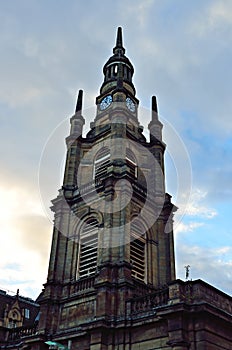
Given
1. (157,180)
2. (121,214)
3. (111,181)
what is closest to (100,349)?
(121,214)

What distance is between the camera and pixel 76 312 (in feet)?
90.6

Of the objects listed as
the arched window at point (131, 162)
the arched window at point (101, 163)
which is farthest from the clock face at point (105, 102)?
the arched window at point (131, 162)

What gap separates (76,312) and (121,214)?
21.9 feet

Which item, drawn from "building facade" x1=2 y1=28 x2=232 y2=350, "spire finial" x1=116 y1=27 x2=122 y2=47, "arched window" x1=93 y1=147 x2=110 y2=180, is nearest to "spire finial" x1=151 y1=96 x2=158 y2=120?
"building facade" x1=2 y1=28 x2=232 y2=350

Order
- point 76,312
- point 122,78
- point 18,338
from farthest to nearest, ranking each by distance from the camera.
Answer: point 122,78 < point 18,338 < point 76,312

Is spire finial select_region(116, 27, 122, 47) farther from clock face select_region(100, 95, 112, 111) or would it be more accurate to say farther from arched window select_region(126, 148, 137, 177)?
arched window select_region(126, 148, 137, 177)

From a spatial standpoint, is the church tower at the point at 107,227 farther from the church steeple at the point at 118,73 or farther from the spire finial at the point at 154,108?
the spire finial at the point at 154,108

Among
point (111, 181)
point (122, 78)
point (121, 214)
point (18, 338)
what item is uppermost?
point (122, 78)

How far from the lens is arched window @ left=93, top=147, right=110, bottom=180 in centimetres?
3482

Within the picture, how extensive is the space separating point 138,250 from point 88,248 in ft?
10.9

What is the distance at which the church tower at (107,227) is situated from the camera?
87.3 ft

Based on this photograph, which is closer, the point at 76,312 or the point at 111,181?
the point at 76,312

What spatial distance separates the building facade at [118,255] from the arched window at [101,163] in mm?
102

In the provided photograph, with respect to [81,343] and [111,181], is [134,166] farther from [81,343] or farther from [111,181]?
[81,343]
